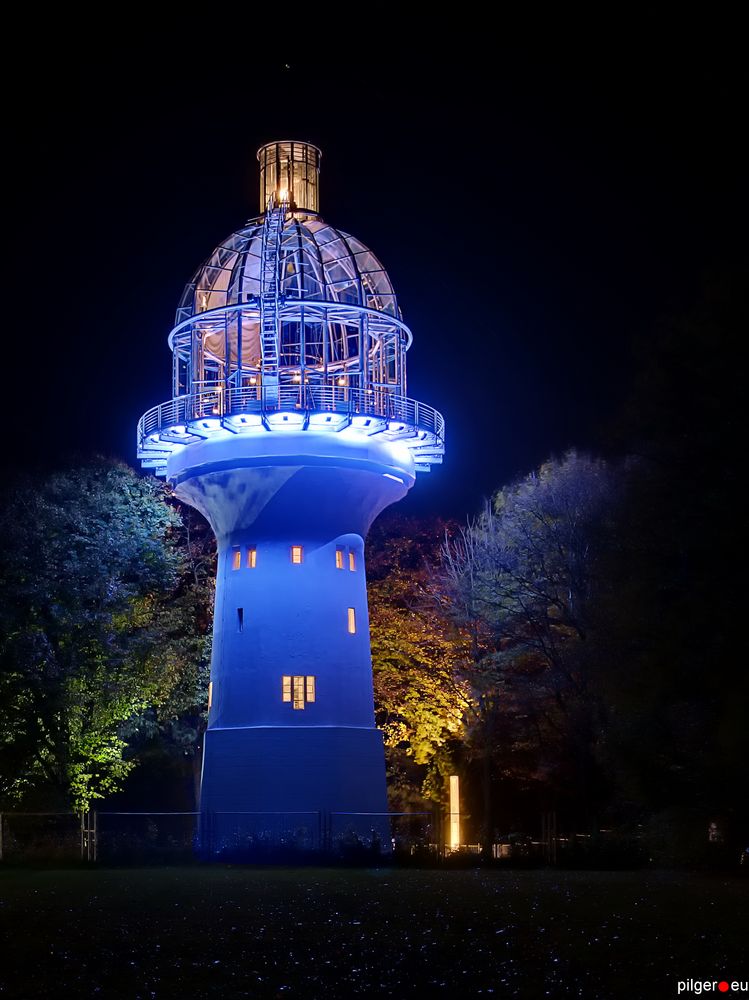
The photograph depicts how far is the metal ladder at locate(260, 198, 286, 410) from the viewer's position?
44.0m

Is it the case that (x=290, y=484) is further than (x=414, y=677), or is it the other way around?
(x=414, y=677)

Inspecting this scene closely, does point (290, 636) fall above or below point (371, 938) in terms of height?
above

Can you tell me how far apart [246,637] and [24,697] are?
24.2 ft

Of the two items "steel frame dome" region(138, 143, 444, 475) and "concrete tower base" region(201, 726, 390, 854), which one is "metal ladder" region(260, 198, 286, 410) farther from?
"concrete tower base" region(201, 726, 390, 854)

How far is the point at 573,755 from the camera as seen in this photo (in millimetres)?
45469

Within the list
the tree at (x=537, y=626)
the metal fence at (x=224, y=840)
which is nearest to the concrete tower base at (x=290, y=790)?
the metal fence at (x=224, y=840)

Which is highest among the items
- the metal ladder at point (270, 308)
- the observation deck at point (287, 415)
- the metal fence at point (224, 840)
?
the metal ladder at point (270, 308)

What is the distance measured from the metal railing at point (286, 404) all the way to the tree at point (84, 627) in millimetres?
5692

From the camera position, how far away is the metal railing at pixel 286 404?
43812mm

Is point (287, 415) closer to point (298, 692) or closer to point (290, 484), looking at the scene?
point (290, 484)

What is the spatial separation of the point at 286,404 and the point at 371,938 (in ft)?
81.6

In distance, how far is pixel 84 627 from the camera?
48.9 m

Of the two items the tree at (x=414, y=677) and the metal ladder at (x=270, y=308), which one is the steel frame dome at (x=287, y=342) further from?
the tree at (x=414, y=677)

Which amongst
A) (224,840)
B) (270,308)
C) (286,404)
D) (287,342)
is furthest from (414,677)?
(270,308)
